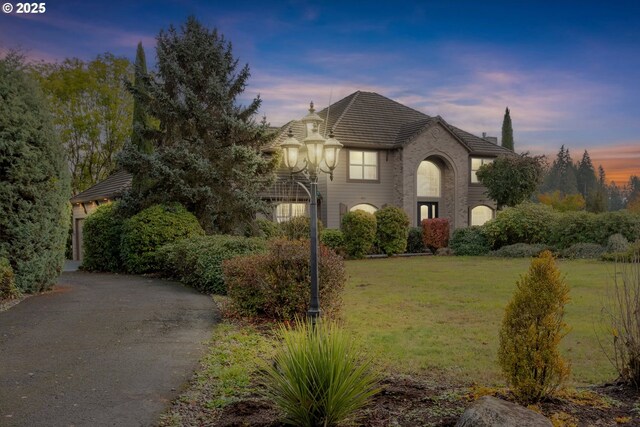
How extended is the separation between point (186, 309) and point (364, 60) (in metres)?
Answer: 10.0

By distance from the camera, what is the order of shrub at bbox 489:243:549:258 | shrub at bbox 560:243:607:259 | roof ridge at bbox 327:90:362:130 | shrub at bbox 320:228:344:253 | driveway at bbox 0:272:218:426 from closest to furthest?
driveway at bbox 0:272:218:426 < shrub at bbox 560:243:607:259 < shrub at bbox 489:243:549:258 < shrub at bbox 320:228:344:253 < roof ridge at bbox 327:90:362:130

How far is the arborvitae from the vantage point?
996cm

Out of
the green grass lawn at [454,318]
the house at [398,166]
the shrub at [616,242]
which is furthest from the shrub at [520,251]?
the house at [398,166]

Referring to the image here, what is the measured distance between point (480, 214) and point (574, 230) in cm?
885

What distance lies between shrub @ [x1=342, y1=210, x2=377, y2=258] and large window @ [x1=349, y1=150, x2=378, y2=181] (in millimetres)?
4221

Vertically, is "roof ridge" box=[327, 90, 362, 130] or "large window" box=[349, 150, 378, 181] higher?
"roof ridge" box=[327, 90, 362, 130]

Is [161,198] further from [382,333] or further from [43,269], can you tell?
[382,333]

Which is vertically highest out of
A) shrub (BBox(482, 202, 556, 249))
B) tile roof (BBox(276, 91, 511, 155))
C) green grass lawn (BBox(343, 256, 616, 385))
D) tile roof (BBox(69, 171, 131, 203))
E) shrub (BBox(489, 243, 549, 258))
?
tile roof (BBox(276, 91, 511, 155))

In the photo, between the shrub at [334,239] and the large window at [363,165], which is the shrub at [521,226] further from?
the shrub at [334,239]

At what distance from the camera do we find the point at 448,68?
56.1ft

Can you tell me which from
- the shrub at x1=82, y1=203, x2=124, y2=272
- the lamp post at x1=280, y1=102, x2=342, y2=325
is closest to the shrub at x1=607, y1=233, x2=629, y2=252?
the lamp post at x1=280, y1=102, x2=342, y2=325

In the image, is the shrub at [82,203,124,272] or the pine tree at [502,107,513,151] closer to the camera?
the shrub at [82,203,124,272]

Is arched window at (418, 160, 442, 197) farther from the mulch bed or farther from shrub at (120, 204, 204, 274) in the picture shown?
the mulch bed

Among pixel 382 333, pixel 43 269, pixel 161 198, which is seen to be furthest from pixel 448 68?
pixel 43 269
